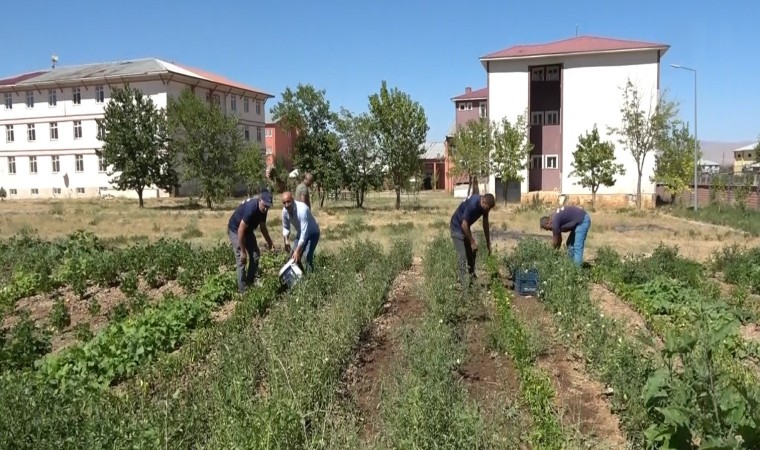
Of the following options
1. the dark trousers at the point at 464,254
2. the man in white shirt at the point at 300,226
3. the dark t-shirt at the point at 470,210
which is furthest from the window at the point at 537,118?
the man in white shirt at the point at 300,226

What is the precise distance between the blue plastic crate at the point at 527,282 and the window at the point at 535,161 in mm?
30481

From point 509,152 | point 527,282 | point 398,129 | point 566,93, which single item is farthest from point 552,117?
point 527,282

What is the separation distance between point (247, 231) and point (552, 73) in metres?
33.9

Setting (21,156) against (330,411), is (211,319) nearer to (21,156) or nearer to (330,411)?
(330,411)

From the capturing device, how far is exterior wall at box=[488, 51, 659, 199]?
35750mm

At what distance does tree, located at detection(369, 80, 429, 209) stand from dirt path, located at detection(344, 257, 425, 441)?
24460 millimetres

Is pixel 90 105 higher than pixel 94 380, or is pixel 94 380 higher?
pixel 90 105

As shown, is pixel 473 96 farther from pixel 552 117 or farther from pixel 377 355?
pixel 377 355

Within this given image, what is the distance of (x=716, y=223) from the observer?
23391 millimetres

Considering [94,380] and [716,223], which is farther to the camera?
[716,223]

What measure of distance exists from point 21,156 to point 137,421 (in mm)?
54868

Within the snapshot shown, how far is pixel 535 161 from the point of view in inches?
1527

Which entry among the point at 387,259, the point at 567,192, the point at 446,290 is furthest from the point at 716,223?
the point at 446,290

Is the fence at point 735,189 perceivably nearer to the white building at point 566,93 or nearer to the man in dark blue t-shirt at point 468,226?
the white building at point 566,93
